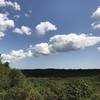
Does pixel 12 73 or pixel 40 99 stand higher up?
pixel 12 73

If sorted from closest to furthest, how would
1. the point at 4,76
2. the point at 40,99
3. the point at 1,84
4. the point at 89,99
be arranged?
the point at 89,99, the point at 40,99, the point at 1,84, the point at 4,76

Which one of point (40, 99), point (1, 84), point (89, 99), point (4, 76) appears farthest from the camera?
point (4, 76)

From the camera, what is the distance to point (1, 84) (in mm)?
87812

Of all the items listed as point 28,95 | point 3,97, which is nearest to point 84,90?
point 28,95

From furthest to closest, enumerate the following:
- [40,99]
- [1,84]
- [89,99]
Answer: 1. [1,84]
2. [40,99]
3. [89,99]

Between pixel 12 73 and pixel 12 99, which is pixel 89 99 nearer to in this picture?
pixel 12 99

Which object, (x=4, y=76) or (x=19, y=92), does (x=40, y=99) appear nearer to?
(x=19, y=92)

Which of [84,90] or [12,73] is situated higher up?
[12,73]

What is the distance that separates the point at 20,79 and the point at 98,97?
3828 cm

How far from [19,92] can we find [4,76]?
142 feet

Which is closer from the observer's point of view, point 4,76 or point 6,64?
point 4,76

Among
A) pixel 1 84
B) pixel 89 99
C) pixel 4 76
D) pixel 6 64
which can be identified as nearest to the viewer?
pixel 89 99

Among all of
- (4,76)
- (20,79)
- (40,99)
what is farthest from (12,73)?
(40,99)

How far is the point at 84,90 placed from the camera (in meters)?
56.5
